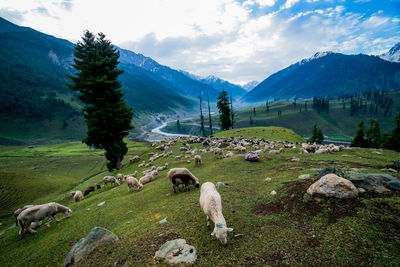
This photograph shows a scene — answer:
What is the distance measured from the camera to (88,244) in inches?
284

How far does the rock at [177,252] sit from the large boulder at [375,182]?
796cm

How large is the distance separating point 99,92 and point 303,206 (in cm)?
3238

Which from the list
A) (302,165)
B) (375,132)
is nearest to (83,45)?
(302,165)

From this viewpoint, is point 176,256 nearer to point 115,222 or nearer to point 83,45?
point 115,222

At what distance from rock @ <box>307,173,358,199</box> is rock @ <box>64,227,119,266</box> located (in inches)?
382

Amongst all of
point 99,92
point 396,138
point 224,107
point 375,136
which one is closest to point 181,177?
point 99,92

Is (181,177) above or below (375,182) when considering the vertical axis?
below

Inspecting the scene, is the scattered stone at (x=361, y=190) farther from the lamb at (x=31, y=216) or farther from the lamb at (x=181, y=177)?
the lamb at (x=31, y=216)

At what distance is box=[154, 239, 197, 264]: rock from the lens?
5.85 metres

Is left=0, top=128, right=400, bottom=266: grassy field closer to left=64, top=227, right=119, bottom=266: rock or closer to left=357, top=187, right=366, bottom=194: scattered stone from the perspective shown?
left=357, top=187, right=366, bottom=194: scattered stone

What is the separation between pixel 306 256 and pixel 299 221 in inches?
72.9

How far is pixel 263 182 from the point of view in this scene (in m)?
12.0

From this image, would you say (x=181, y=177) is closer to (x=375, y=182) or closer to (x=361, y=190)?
(x=361, y=190)

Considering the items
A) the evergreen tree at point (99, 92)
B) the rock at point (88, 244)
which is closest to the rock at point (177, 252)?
the rock at point (88, 244)
